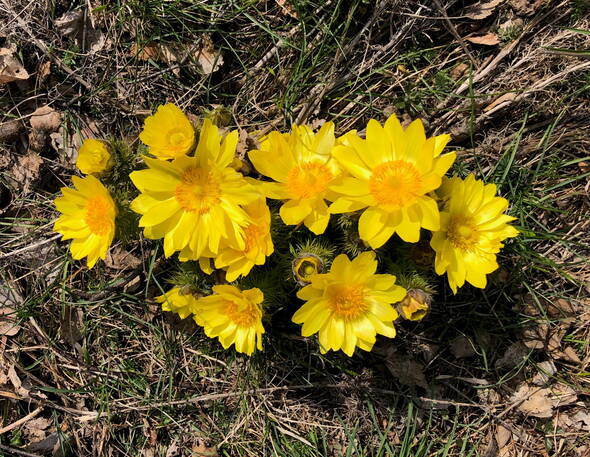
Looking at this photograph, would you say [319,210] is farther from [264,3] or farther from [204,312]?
[264,3]

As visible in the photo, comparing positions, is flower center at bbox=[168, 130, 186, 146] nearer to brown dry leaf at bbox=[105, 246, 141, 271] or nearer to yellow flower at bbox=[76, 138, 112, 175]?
yellow flower at bbox=[76, 138, 112, 175]

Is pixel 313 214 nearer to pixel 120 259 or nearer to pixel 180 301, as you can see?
pixel 180 301

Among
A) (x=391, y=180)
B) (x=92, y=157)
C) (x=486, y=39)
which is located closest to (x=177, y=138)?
(x=92, y=157)

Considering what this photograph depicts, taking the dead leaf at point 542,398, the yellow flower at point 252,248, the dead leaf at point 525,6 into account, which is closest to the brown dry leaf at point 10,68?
the yellow flower at point 252,248

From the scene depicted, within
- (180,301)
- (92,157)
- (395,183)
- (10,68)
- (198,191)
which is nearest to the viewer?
(395,183)

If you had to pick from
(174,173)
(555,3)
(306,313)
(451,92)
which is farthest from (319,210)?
(555,3)

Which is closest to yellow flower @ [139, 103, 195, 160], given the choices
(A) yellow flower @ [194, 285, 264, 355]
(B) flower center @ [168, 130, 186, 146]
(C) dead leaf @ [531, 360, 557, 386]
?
(B) flower center @ [168, 130, 186, 146]

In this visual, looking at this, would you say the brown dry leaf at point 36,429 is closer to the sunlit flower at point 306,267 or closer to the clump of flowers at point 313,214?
the clump of flowers at point 313,214
